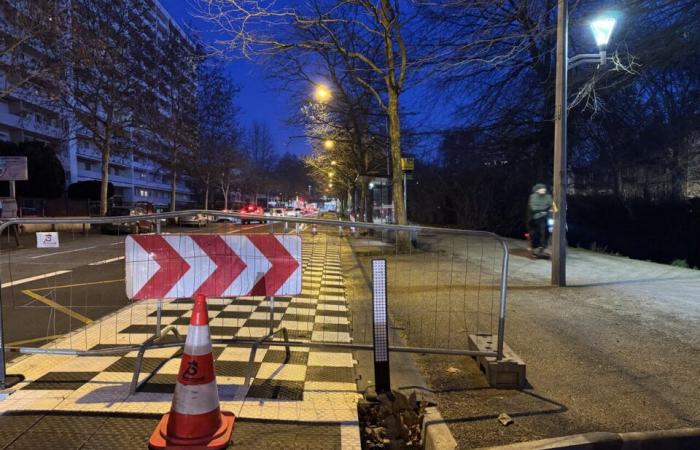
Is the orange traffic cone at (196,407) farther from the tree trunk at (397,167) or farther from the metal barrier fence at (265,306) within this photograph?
the tree trunk at (397,167)

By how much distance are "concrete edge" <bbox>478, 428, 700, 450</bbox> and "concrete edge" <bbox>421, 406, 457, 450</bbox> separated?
0.25 metres

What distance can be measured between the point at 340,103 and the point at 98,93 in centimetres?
1605

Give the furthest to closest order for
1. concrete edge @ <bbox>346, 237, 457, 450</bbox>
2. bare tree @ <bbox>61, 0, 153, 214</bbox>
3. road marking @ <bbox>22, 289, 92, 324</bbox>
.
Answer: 1. bare tree @ <bbox>61, 0, 153, 214</bbox>
2. road marking @ <bbox>22, 289, 92, 324</bbox>
3. concrete edge @ <bbox>346, 237, 457, 450</bbox>

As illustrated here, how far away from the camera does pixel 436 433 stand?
3.34 meters

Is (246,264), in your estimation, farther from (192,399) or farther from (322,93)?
(322,93)

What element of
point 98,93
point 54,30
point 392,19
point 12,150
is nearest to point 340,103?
point 392,19

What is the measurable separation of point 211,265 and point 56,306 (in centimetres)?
438

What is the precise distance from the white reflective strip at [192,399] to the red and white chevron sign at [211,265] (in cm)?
155

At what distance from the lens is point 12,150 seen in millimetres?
33969

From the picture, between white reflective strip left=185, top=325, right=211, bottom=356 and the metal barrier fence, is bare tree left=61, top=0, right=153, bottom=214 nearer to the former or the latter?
the metal barrier fence

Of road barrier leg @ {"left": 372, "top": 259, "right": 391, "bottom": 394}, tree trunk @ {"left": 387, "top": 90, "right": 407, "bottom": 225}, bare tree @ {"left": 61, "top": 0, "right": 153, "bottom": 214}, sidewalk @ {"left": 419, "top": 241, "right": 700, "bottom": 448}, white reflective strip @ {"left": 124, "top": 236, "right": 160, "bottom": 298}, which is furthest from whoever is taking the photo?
bare tree @ {"left": 61, "top": 0, "right": 153, "bottom": 214}

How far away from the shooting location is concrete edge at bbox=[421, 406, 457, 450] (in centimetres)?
320

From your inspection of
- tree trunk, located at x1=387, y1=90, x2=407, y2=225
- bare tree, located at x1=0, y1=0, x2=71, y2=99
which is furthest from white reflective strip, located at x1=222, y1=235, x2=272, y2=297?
bare tree, located at x1=0, y1=0, x2=71, y2=99

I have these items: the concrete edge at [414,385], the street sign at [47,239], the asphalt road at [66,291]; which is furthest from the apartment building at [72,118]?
the concrete edge at [414,385]
